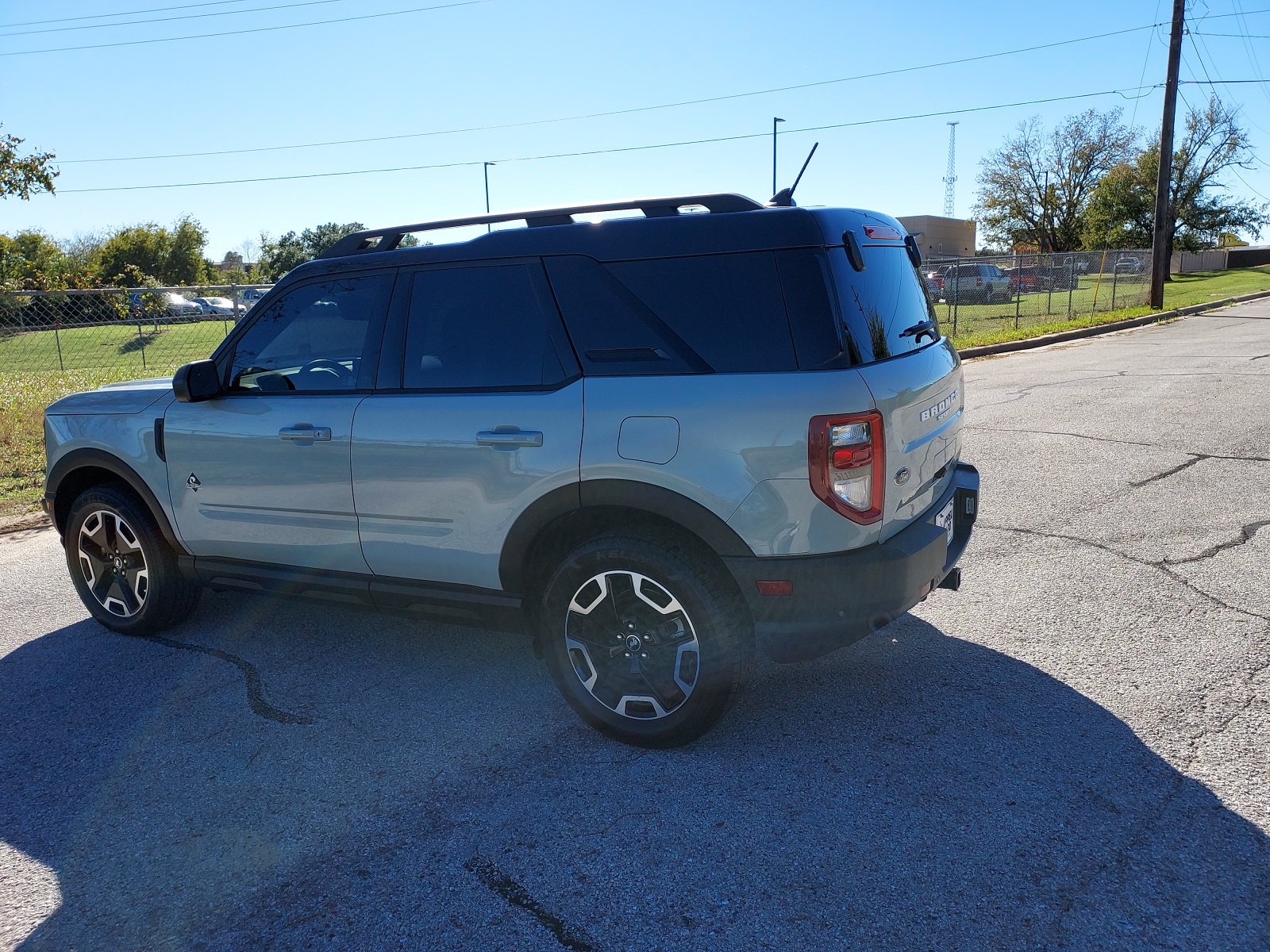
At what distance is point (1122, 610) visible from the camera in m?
4.70

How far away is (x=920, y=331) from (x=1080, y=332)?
65.7ft

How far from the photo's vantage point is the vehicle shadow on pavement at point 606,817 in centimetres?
260

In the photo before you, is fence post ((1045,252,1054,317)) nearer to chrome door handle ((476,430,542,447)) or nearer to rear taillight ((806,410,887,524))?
rear taillight ((806,410,887,524))

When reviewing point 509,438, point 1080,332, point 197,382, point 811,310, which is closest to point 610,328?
point 509,438

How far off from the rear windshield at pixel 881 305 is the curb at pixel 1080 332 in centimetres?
1400

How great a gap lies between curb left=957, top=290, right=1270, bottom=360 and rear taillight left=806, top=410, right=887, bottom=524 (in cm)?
1504

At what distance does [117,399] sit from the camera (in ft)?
15.8

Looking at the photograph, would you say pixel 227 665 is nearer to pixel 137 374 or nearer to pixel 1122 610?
pixel 1122 610

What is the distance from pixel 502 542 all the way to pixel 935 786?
5.79 ft

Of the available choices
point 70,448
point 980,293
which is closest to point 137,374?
point 70,448

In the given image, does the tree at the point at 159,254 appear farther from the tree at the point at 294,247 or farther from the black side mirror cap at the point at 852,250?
the black side mirror cap at the point at 852,250

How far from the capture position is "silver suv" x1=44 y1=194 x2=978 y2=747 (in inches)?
128

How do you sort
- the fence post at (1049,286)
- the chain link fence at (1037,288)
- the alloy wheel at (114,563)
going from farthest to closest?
1. the chain link fence at (1037,288)
2. the fence post at (1049,286)
3. the alloy wheel at (114,563)

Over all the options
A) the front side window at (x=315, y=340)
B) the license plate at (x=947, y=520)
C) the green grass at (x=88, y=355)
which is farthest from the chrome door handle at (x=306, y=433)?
the green grass at (x=88, y=355)
